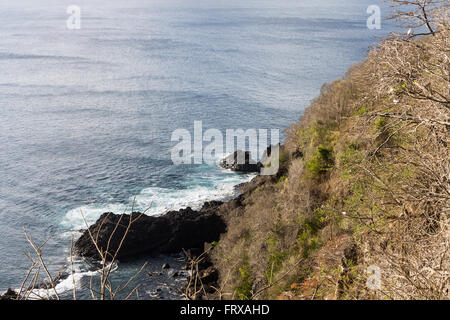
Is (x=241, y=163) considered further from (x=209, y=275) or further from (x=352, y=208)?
(x=352, y=208)

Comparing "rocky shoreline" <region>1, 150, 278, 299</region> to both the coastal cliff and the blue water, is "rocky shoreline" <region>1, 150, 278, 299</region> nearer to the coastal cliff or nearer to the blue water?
the coastal cliff

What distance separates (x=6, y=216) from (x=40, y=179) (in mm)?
7080

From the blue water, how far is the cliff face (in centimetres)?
627

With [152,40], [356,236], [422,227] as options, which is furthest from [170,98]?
[422,227]

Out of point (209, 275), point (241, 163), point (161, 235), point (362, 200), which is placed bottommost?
point (209, 275)

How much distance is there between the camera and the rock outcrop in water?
3506 centimetres

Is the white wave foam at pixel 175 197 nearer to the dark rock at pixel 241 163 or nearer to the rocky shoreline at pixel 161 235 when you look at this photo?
the dark rock at pixel 241 163

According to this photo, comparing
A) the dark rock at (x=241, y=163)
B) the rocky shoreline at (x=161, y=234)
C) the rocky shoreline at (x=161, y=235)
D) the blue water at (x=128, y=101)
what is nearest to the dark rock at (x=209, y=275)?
the rocky shoreline at (x=161, y=234)

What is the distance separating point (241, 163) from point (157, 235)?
618 inches

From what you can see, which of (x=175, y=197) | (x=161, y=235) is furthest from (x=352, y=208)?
(x=175, y=197)

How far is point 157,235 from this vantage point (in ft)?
116

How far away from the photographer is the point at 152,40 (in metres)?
107

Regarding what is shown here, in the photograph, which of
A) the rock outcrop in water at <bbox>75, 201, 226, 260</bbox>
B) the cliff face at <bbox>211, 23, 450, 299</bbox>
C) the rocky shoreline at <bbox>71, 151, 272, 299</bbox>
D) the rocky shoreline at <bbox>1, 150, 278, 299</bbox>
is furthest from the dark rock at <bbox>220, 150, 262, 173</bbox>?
the rock outcrop in water at <bbox>75, 201, 226, 260</bbox>
